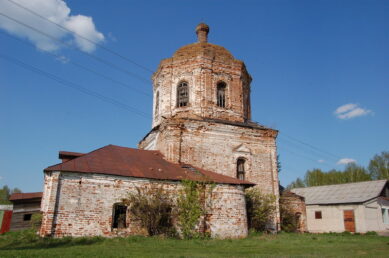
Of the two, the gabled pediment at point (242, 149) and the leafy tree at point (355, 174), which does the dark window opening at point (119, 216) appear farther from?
the leafy tree at point (355, 174)

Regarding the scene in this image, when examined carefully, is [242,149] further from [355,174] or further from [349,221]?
[355,174]

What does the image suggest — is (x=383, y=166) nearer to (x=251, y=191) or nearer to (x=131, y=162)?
(x=251, y=191)

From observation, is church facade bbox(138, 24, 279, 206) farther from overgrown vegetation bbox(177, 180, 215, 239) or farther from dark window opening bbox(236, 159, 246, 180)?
overgrown vegetation bbox(177, 180, 215, 239)

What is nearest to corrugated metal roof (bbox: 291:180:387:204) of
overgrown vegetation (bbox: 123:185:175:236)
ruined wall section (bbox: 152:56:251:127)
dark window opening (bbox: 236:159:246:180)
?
dark window opening (bbox: 236:159:246:180)

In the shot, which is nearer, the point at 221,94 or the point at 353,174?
the point at 221,94

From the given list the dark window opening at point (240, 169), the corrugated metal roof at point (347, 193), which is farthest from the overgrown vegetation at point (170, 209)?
the corrugated metal roof at point (347, 193)

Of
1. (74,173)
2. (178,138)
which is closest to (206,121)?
(178,138)

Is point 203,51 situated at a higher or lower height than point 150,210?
higher

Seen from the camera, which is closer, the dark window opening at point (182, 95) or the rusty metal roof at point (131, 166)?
the rusty metal roof at point (131, 166)

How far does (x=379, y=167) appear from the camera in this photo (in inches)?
1451

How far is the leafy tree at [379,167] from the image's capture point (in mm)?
36188

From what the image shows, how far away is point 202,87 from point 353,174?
28863 millimetres

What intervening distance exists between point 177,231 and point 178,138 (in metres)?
5.02

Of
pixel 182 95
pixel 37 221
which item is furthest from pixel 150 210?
pixel 182 95
